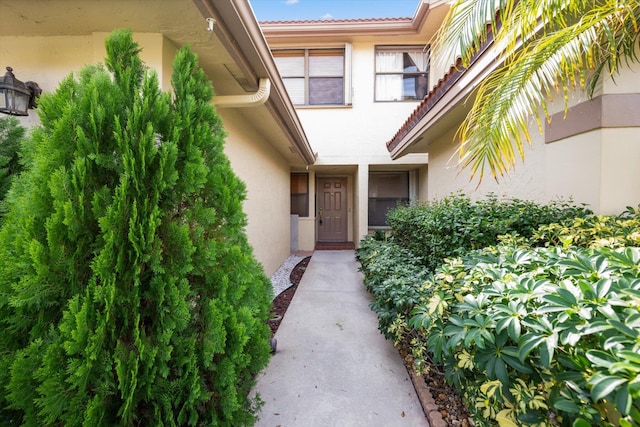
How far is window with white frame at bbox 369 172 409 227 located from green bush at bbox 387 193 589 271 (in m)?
5.69

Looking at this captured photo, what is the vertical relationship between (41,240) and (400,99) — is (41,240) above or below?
below

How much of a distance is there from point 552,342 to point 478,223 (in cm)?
237

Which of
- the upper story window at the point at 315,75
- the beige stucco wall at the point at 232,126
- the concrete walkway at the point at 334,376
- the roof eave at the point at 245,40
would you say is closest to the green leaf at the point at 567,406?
the concrete walkway at the point at 334,376

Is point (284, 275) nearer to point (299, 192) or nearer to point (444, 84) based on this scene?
point (299, 192)

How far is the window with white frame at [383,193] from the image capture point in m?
9.80

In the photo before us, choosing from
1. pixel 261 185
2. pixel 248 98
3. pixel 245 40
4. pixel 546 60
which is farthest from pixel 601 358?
pixel 261 185

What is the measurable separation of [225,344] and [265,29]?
918 cm

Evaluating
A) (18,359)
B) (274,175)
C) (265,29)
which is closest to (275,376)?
(18,359)

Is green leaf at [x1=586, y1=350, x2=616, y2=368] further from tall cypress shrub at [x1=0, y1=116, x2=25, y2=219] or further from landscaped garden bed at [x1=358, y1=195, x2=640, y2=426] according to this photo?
tall cypress shrub at [x1=0, y1=116, x2=25, y2=219]

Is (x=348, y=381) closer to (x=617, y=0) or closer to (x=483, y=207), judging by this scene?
(x=483, y=207)

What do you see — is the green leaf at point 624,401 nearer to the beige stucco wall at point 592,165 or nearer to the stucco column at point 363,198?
the beige stucco wall at point 592,165

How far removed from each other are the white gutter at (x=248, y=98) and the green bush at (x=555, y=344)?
2751 millimetres

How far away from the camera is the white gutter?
9.77ft

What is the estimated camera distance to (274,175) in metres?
6.68
